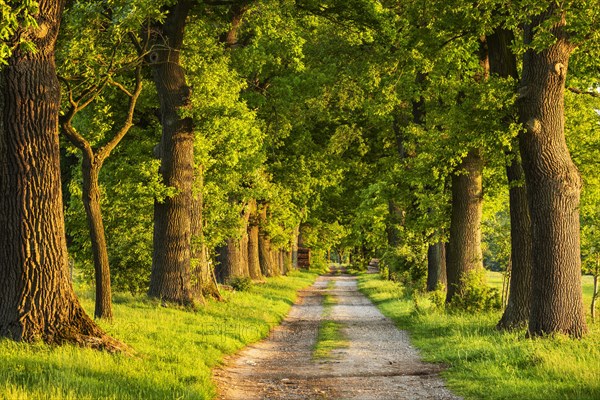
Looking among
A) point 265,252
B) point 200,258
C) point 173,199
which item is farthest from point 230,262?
point 265,252

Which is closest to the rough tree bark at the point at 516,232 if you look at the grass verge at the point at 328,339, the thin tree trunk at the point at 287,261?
the grass verge at the point at 328,339

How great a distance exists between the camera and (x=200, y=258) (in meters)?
24.4

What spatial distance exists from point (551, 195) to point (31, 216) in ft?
32.4

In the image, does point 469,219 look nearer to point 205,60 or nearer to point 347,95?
point 347,95

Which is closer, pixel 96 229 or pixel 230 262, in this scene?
pixel 96 229

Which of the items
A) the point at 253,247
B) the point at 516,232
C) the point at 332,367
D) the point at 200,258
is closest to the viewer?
the point at 332,367

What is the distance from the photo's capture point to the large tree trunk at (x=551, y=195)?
15.2m

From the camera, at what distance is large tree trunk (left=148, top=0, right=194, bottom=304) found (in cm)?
2186

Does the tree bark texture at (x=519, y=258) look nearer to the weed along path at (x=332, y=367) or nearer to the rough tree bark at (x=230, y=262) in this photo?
the weed along path at (x=332, y=367)

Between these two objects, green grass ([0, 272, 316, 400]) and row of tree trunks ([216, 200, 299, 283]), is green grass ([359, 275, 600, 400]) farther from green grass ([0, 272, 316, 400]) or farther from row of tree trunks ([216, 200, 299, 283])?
row of tree trunks ([216, 200, 299, 283])

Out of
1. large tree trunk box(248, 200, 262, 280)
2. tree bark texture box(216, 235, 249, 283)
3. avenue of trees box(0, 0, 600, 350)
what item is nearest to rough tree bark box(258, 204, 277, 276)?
large tree trunk box(248, 200, 262, 280)

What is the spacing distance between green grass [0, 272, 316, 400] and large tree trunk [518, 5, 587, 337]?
651 centimetres

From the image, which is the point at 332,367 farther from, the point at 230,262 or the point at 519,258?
the point at 230,262

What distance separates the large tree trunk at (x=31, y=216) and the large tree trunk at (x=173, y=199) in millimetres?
9846
